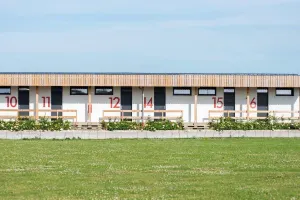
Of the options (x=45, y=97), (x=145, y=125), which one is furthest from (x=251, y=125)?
(x=45, y=97)

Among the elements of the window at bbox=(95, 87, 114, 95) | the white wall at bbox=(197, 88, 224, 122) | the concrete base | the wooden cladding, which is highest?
the wooden cladding

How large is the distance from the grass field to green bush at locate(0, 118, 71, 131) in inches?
396

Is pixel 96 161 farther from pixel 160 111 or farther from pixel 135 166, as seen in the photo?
pixel 160 111

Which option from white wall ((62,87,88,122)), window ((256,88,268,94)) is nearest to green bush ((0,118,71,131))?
white wall ((62,87,88,122))

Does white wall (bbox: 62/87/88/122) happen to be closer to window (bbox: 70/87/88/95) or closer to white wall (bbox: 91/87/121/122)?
window (bbox: 70/87/88/95)

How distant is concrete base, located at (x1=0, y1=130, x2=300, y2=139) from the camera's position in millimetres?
33406

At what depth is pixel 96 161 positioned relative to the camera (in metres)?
20.4

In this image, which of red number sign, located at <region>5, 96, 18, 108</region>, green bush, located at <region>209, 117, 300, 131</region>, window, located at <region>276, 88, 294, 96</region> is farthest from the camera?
window, located at <region>276, 88, 294, 96</region>

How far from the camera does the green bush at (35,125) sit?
1432 inches

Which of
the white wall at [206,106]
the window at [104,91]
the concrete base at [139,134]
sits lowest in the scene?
the concrete base at [139,134]

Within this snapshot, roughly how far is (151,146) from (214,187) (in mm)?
12630

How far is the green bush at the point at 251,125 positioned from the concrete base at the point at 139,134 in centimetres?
225

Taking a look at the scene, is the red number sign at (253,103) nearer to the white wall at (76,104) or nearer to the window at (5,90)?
the white wall at (76,104)

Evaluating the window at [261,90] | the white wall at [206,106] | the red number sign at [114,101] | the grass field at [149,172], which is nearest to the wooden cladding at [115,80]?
the white wall at [206,106]
